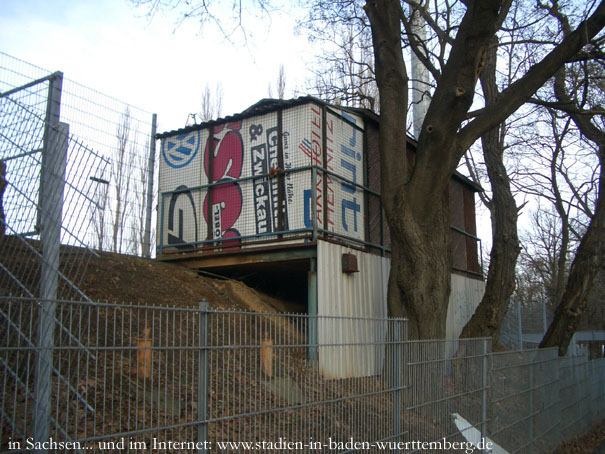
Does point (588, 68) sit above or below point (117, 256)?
above

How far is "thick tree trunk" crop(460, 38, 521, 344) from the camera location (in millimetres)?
12102

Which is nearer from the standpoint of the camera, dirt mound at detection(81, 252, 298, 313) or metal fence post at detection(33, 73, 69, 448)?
metal fence post at detection(33, 73, 69, 448)

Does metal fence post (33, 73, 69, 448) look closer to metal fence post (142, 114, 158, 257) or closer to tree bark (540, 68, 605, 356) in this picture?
metal fence post (142, 114, 158, 257)

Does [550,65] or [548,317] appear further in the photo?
[548,317]

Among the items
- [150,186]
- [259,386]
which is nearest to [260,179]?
[150,186]

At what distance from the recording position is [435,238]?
31.9 ft

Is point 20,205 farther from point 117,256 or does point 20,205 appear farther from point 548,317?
point 548,317

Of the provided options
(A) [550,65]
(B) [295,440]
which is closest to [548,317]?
(A) [550,65]

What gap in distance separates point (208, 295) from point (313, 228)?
2.06 meters

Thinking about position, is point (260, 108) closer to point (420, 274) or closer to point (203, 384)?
point (420, 274)

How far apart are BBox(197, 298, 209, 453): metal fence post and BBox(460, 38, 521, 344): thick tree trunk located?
895 cm

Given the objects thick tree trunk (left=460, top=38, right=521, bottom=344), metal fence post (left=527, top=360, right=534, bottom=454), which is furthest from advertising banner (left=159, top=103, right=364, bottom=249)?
metal fence post (left=527, top=360, right=534, bottom=454)

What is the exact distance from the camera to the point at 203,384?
410 centimetres

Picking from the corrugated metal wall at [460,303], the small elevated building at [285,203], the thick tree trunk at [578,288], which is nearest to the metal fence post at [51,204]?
the small elevated building at [285,203]
